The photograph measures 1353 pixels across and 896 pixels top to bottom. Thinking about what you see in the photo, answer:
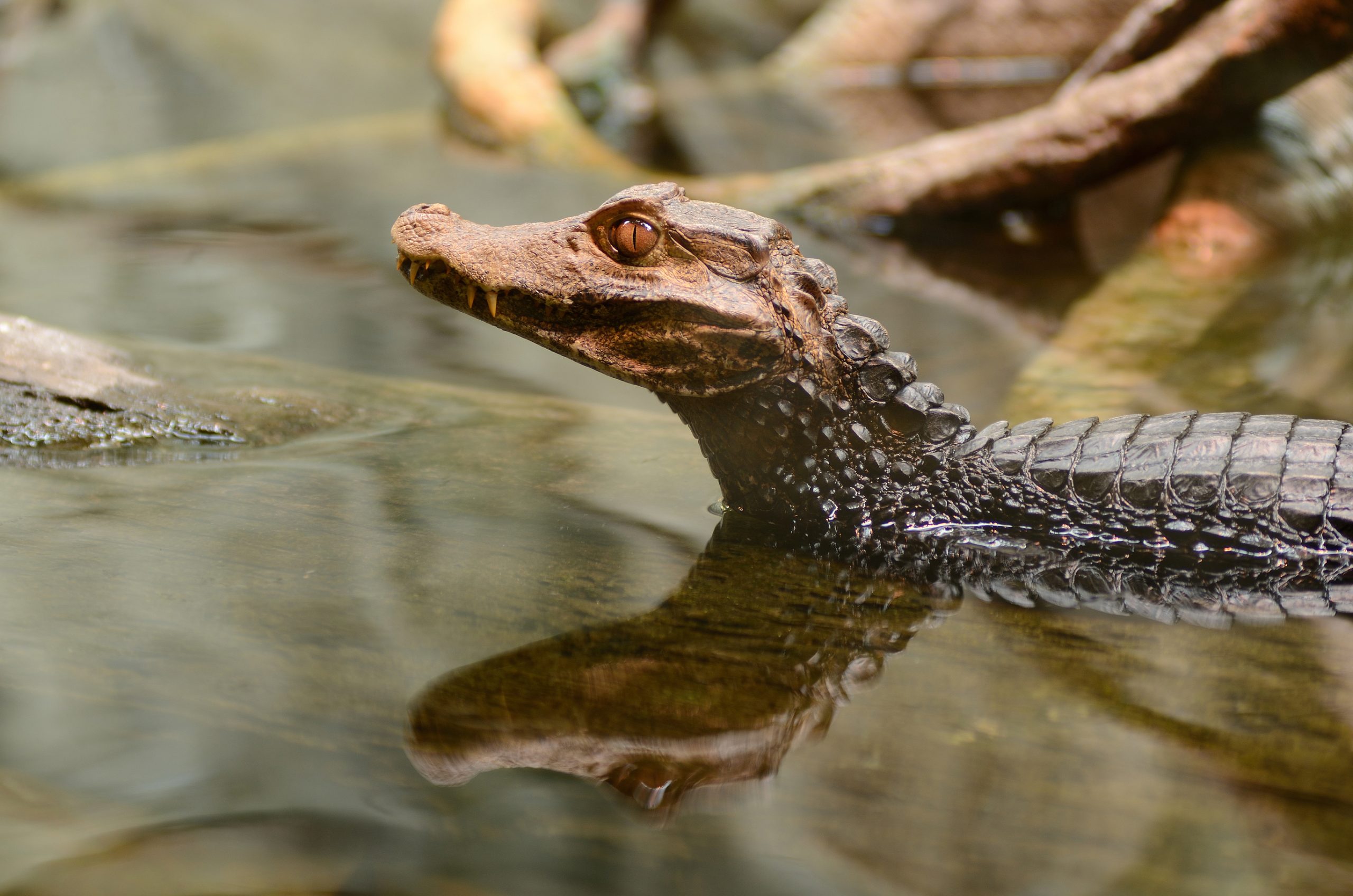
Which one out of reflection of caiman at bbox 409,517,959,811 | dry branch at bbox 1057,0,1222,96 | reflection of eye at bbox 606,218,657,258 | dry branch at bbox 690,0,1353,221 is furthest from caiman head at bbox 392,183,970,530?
dry branch at bbox 1057,0,1222,96

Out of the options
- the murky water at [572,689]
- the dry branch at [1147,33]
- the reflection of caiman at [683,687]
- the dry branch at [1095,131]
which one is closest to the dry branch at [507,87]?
the dry branch at [1095,131]

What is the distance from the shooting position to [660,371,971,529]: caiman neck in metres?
2.56

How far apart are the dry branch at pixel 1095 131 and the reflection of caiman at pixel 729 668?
3275 millimetres

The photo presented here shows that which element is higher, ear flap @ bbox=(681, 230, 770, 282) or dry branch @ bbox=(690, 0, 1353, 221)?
dry branch @ bbox=(690, 0, 1353, 221)

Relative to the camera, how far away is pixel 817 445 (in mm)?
2609

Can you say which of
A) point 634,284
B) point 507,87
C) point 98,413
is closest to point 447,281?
point 634,284

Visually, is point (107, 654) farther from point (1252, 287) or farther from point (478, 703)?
point (1252, 287)

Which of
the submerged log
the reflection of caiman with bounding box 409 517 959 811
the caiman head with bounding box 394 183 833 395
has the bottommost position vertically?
the submerged log

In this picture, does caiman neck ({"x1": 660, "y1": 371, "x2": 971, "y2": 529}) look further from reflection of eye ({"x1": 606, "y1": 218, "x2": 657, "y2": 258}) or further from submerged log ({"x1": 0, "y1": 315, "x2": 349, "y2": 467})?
submerged log ({"x1": 0, "y1": 315, "x2": 349, "y2": 467})

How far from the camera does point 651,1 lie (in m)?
10.2

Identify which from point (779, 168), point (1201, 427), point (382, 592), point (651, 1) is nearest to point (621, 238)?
point (382, 592)

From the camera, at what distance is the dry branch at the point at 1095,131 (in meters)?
4.61

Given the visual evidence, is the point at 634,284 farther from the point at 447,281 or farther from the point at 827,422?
the point at 827,422

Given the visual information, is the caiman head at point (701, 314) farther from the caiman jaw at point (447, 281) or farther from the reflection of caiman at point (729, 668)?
the reflection of caiman at point (729, 668)
